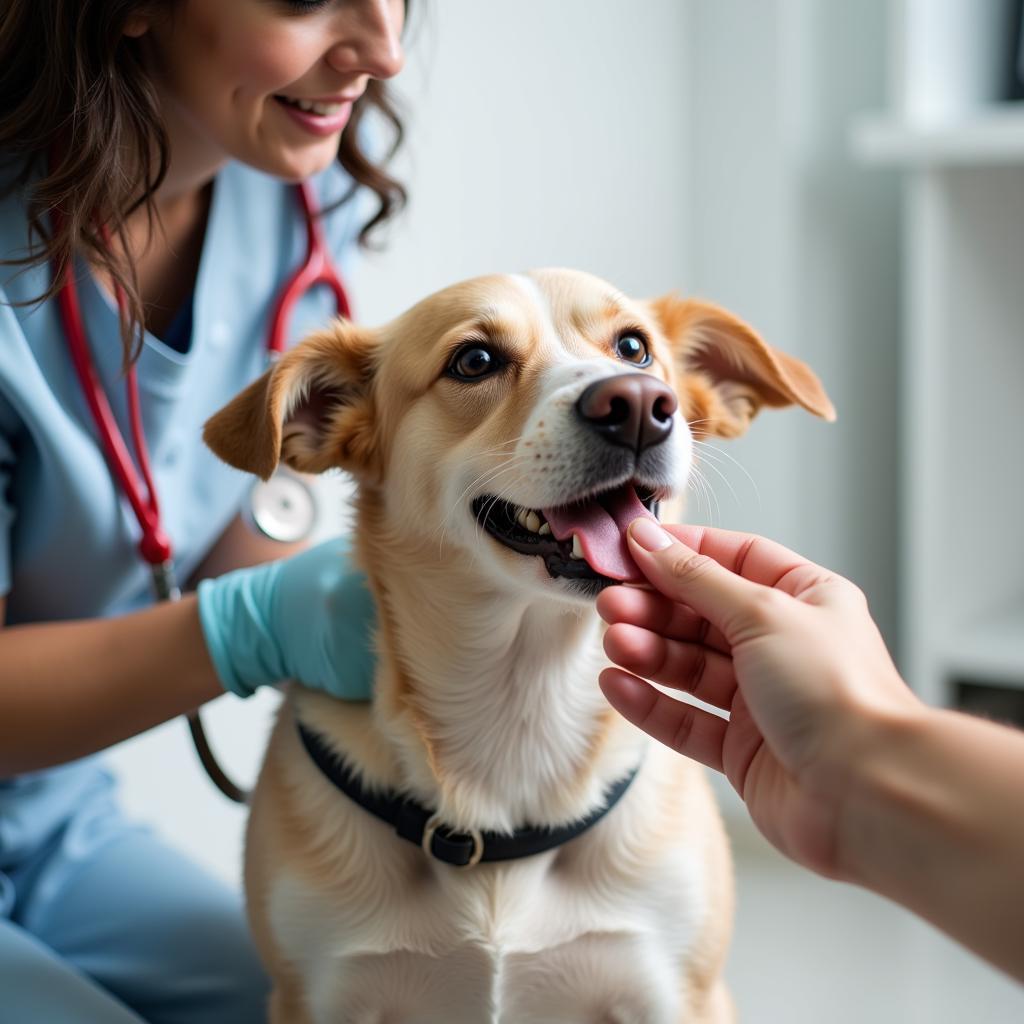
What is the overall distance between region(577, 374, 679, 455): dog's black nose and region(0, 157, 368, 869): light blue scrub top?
20.8 inches

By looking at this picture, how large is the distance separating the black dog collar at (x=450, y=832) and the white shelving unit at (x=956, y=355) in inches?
43.3

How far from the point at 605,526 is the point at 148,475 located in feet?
1.67

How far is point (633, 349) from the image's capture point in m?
1.01

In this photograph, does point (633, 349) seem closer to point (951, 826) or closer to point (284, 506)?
point (284, 506)

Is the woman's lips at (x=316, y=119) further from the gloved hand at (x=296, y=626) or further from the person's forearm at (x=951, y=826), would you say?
the person's forearm at (x=951, y=826)

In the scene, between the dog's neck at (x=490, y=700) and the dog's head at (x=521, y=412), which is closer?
the dog's head at (x=521, y=412)

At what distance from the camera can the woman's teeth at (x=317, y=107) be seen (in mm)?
1100

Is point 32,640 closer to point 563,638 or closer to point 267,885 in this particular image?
point 267,885

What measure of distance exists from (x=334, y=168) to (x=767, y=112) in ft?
2.98

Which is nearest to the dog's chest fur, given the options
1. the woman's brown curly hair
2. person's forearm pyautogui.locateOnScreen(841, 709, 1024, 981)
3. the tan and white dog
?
the tan and white dog

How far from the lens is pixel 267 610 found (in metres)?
1.09

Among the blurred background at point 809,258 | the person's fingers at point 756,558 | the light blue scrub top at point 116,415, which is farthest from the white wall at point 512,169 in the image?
the person's fingers at point 756,558

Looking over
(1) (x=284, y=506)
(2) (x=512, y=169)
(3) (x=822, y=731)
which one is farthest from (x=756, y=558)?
(2) (x=512, y=169)

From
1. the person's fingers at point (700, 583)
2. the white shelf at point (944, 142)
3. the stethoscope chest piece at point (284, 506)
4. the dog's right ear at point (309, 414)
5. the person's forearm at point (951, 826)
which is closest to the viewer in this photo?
the person's forearm at point (951, 826)
